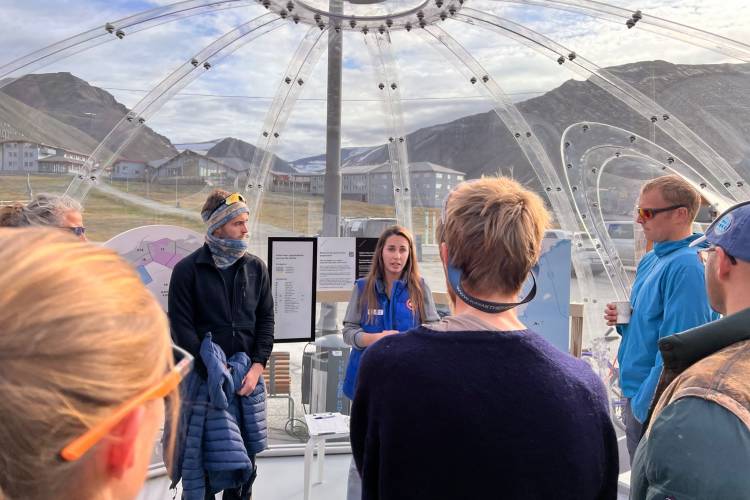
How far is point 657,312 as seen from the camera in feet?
9.12

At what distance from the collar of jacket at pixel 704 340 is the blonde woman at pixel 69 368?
3.77ft

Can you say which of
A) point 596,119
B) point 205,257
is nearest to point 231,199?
point 205,257

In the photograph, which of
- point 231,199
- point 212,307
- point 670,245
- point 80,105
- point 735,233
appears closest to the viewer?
point 735,233

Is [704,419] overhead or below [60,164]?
below

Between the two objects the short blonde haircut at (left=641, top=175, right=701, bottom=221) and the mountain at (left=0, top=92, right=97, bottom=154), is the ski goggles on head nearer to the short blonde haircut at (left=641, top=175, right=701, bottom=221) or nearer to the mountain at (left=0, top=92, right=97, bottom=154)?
the mountain at (left=0, top=92, right=97, bottom=154)

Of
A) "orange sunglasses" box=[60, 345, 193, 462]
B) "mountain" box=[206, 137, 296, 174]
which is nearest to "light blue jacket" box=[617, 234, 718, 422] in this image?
"orange sunglasses" box=[60, 345, 193, 462]

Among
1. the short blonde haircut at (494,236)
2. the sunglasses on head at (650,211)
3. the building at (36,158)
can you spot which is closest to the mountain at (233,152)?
the building at (36,158)

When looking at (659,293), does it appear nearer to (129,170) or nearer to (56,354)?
(56,354)

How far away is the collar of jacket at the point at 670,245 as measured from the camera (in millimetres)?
2842

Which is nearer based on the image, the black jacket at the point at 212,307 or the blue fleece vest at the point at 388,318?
the black jacket at the point at 212,307

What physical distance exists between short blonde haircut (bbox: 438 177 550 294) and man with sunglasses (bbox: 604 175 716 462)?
5.35 feet

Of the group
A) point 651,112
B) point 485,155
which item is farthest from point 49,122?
point 651,112

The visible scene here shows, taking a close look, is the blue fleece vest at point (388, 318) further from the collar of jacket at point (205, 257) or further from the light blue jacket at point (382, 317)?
the collar of jacket at point (205, 257)

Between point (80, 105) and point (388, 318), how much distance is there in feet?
10.1
